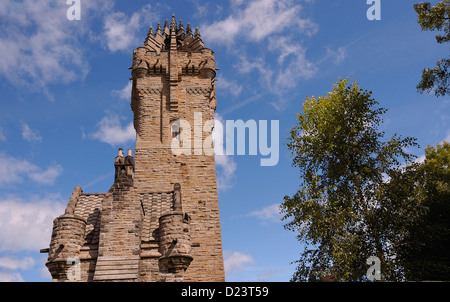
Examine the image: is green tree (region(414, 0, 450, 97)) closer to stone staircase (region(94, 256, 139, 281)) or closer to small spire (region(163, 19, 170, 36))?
stone staircase (region(94, 256, 139, 281))

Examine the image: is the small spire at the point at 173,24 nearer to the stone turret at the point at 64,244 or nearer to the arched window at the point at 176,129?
the arched window at the point at 176,129

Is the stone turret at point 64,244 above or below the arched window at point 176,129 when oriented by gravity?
below

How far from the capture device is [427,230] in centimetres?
1752

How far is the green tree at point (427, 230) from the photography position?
16219mm

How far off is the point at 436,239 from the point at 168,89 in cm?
1917

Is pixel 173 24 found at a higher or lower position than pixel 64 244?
higher

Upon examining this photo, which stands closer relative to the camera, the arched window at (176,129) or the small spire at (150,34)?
the arched window at (176,129)

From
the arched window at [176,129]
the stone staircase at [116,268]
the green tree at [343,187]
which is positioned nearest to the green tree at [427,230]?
the green tree at [343,187]

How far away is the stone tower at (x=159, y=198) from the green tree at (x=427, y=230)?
9.78 metres

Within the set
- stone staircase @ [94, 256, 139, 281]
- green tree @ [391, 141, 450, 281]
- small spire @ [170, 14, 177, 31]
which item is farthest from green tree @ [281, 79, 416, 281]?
small spire @ [170, 14, 177, 31]

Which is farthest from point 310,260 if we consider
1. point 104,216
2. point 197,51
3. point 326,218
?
point 197,51

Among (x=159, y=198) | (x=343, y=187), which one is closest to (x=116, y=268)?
(x=159, y=198)

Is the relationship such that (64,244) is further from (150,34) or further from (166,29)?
(166,29)

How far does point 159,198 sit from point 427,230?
13.7 metres
